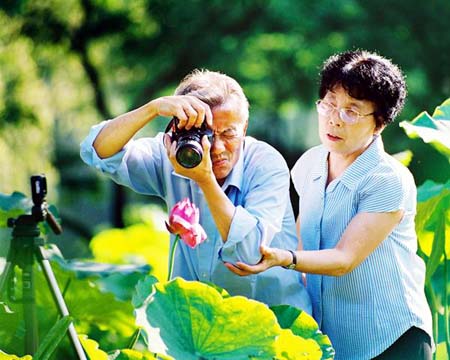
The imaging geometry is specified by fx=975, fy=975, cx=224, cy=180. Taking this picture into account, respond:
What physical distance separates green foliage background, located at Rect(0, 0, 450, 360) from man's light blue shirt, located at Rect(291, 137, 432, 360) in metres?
4.60

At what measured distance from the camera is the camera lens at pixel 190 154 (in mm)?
1302

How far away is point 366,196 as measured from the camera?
1.49m

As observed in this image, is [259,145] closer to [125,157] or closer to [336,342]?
[125,157]

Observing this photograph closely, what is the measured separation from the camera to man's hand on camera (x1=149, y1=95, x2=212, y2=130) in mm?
1339

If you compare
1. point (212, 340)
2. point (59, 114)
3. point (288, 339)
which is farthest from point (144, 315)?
point (59, 114)

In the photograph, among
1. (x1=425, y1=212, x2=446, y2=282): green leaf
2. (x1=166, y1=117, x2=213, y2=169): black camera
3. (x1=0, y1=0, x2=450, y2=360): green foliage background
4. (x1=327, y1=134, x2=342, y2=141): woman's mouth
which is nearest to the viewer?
(x1=166, y1=117, x2=213, y2=169): black camera

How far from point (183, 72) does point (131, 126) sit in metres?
6.17

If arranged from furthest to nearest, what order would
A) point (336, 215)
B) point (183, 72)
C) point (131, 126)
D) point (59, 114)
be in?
point (59, 114) → point (183, 72) → point (336, 215) → point (131, 126)

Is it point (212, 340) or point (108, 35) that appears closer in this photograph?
point (212, 340)

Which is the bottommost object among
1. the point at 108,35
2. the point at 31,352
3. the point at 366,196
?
the point at 31,352

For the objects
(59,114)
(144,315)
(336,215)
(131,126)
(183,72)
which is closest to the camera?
(144,315)

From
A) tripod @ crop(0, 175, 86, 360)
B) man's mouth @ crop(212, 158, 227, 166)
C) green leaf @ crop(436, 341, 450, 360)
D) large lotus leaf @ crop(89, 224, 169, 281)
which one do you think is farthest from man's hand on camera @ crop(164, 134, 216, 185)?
large lotus leaf @ crop(89, 224, 169, 281)

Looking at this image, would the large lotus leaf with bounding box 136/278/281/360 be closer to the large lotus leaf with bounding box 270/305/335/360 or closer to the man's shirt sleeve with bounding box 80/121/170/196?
the large lotus leaf with bounding box 270/305/335/360

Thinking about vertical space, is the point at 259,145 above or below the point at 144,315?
above
